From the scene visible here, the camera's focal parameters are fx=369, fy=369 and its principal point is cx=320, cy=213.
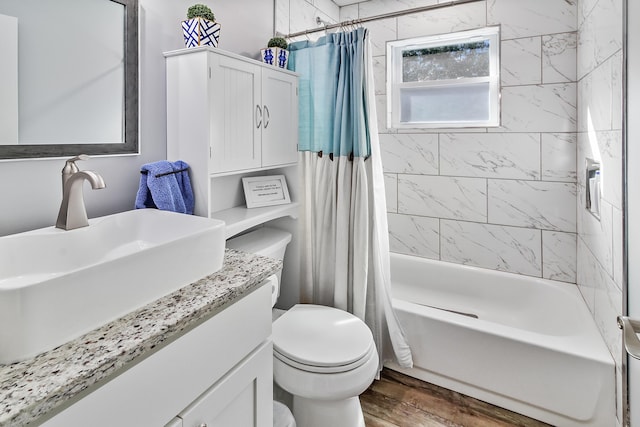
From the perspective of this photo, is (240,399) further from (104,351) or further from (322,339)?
(322,339)

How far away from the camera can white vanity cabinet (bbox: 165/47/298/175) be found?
1448 millimetres

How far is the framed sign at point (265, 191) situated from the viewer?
1.93 meters

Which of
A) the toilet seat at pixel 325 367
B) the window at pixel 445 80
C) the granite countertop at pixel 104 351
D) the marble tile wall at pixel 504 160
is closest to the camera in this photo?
the granite countertop at pixel 104 351

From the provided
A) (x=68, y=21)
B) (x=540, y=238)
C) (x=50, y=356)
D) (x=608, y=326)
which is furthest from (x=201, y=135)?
(x=540, y=238)

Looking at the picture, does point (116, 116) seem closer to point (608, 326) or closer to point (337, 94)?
point (337, 94)

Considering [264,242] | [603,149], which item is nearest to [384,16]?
[603,149]

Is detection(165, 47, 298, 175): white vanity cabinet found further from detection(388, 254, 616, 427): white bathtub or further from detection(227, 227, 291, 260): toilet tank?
detection(388, 254, 616, 427): white bathtub

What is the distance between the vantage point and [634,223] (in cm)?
104

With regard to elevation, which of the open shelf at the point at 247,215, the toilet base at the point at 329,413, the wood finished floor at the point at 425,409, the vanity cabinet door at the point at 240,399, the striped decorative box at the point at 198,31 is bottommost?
the wood finished floor at the point at 425,409

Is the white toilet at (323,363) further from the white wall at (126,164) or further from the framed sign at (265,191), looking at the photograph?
the white wall at (126,164)

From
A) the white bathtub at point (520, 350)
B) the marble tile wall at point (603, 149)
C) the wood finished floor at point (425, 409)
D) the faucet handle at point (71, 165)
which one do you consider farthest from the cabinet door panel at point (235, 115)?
the marble tile wall at point (603, 149)

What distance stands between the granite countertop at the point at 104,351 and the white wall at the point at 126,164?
59 cm

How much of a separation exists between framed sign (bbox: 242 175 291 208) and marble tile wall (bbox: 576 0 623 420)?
1.47 meters

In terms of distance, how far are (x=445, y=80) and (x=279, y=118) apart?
1436 millimetres
